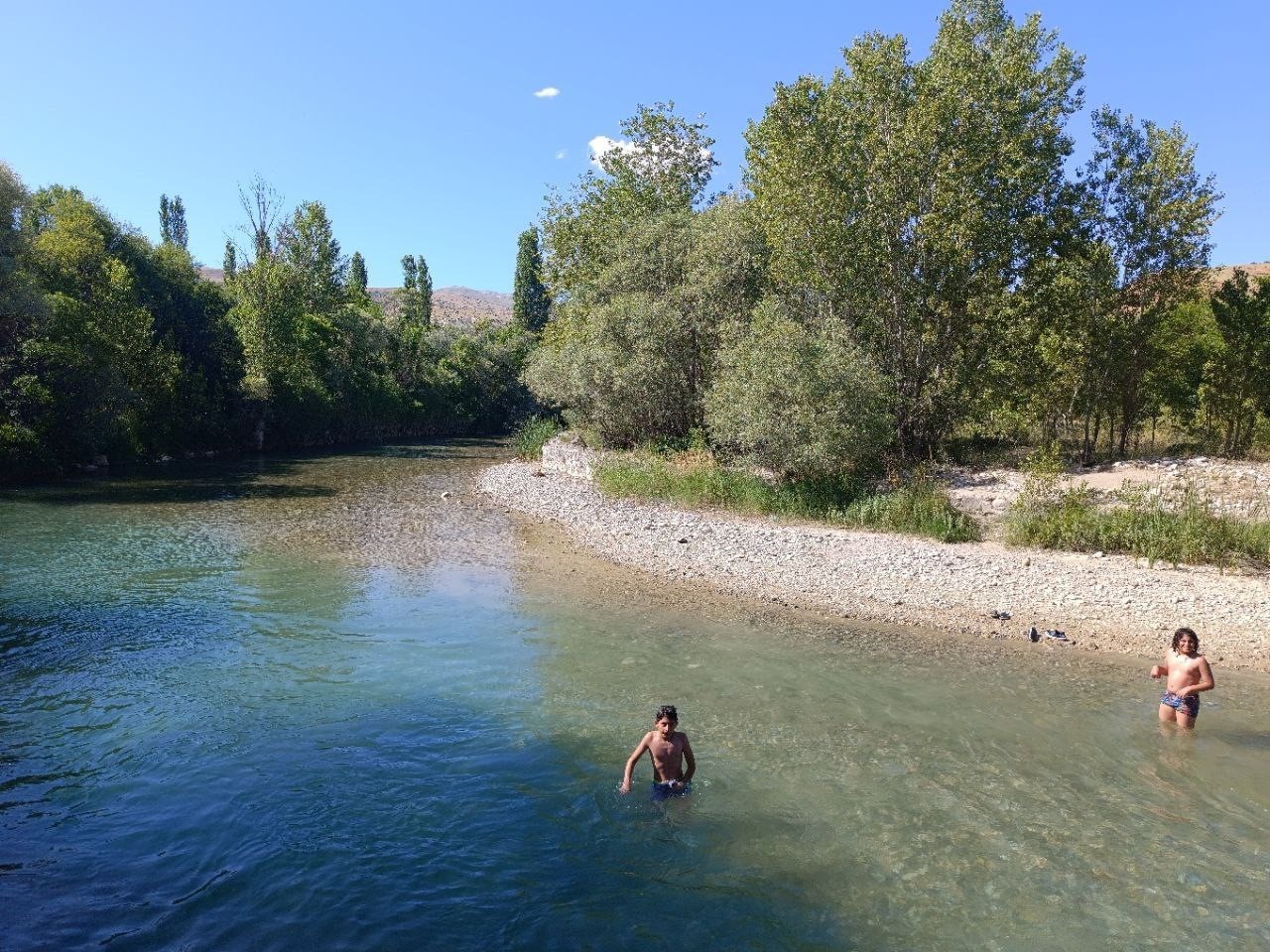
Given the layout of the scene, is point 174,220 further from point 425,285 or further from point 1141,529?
point 1141,529

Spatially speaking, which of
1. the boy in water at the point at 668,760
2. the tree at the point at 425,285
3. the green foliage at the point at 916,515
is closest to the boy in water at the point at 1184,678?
the boy in water at the point at 668,760

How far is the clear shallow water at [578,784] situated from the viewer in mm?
6629

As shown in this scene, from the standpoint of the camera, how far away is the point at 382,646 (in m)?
13.4

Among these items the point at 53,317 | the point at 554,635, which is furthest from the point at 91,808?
the point at 53,317

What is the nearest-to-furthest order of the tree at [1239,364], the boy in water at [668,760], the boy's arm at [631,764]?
the boy's arm at [631,764]
the boy in water at [668,760]
the tree at [1239,364]

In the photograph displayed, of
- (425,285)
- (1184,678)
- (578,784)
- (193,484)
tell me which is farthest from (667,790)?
(425,285)

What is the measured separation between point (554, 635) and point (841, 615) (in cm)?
571

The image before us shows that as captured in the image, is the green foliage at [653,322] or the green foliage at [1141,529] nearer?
the green foliage at [1141,529]

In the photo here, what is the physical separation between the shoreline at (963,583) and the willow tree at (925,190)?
6.11 meters

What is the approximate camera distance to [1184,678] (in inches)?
407

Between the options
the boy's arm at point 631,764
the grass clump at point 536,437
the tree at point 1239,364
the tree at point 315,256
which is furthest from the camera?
the tree at point 315,256

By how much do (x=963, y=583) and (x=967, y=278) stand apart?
1086cm

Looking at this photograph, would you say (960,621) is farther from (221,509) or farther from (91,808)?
(221,509)

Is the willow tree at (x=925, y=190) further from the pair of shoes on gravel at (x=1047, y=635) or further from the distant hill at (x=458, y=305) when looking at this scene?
the distant hill at (x=458, y=305)
